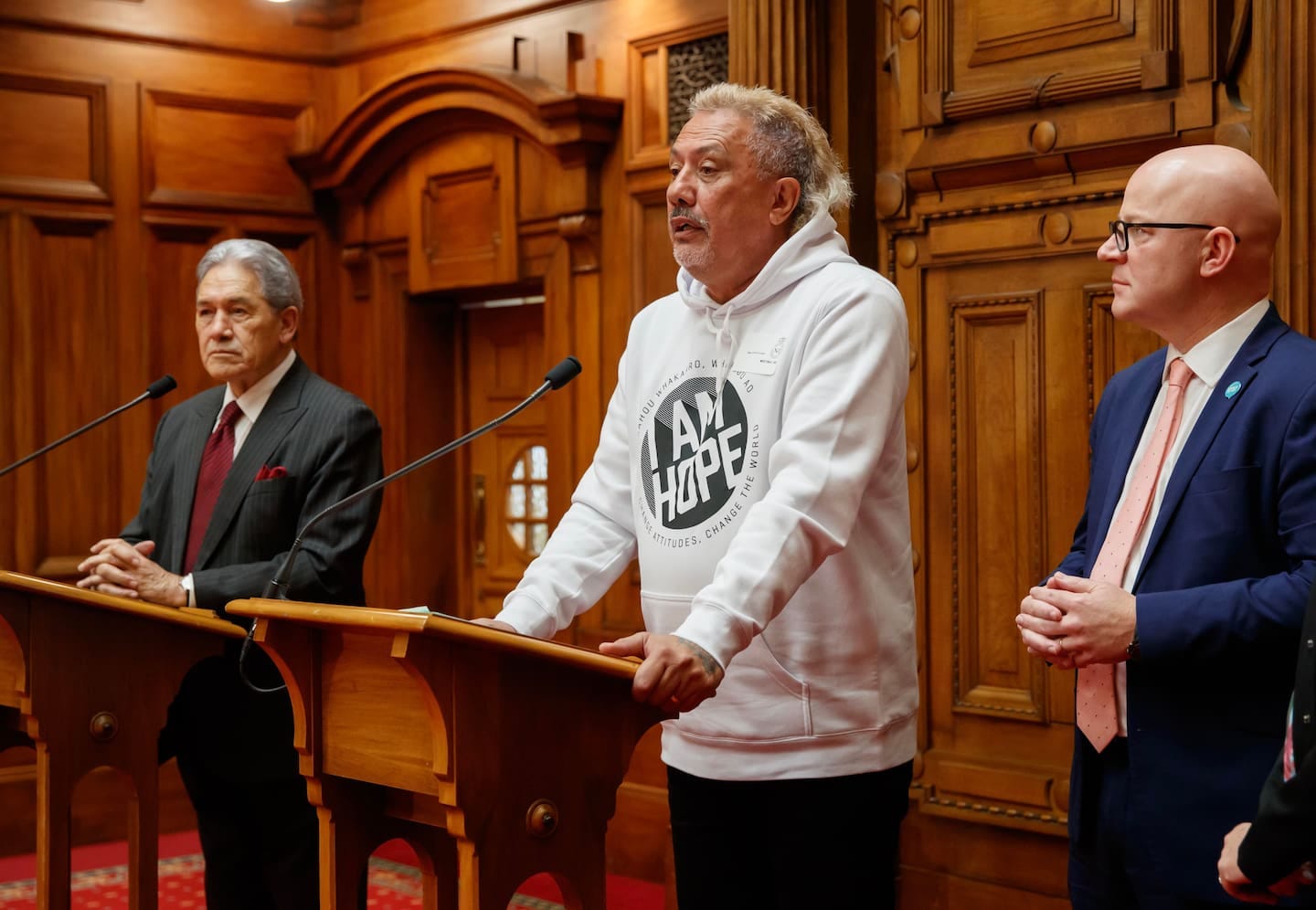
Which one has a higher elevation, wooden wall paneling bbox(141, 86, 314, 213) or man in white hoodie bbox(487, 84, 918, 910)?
wooden wall paneling bbox(141, 86, 314, 213)

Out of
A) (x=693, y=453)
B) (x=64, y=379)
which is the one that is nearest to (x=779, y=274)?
(x=693, y=453)

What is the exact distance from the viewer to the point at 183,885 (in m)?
4.73

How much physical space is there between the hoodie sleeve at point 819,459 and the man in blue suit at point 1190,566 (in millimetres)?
294

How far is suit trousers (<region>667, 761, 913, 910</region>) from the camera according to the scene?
215 centimetres

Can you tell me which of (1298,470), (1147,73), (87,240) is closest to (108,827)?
(87,240)

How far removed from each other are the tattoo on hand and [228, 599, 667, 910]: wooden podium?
9 centimetres

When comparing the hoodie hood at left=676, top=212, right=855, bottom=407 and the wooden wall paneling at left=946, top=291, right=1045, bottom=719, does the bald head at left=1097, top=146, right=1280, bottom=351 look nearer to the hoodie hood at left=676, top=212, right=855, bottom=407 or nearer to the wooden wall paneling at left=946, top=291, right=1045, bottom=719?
the hoodie hood at left=676, top=212, right=855, bottom=407

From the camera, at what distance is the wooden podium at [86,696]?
9.80 feet

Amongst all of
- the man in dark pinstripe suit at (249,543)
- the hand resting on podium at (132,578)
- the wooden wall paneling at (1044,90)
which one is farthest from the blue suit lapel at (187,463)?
the wooden wall paneling at (1044,90)

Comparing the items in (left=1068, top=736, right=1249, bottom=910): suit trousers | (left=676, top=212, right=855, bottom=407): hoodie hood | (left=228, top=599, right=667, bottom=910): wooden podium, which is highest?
(left=676, top=212, right=855, bottom=407): hoodie hood

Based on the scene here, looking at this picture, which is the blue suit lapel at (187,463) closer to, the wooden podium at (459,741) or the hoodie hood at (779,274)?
the wooden podium at (459,741)

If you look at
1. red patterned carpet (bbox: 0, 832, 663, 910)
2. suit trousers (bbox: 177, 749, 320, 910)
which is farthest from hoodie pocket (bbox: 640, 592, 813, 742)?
red patterned carpet (bbox: 0, 832, 663, 910)

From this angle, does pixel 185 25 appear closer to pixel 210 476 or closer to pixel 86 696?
pixel 210 476

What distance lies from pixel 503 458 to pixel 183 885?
6.09 ft
